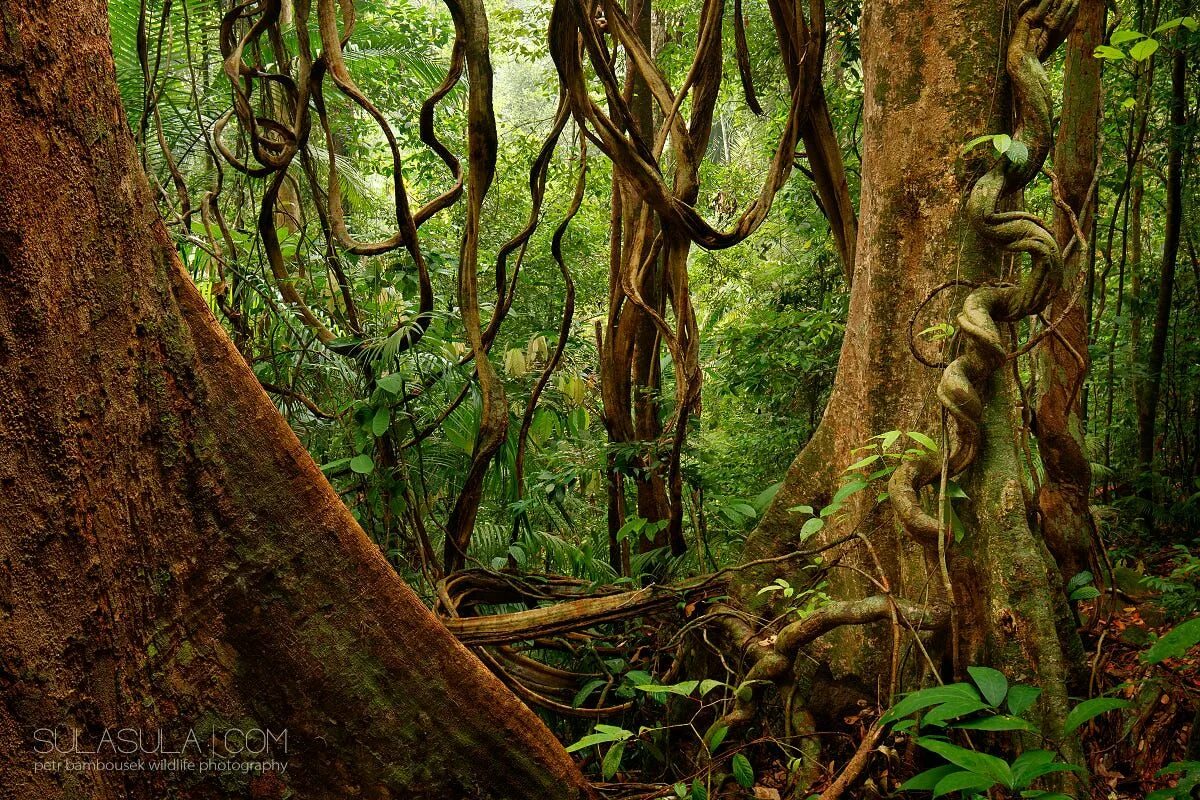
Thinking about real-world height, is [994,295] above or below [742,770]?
above

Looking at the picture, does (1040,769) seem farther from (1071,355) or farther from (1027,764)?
(1071,355)

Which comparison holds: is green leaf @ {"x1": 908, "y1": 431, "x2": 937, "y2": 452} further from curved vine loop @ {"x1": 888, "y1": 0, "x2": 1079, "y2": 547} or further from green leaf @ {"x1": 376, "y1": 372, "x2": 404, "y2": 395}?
green leaf @ {"x1": 376, "y1": 372, "x2": 404, "y2": 395}

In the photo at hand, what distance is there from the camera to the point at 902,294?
1894mm

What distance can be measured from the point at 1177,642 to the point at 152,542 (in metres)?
1.46

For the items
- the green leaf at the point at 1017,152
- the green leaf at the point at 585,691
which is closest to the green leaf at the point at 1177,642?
the green leaf at the point at 1017,152

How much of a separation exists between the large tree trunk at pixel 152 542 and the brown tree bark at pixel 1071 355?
1647 millimetres

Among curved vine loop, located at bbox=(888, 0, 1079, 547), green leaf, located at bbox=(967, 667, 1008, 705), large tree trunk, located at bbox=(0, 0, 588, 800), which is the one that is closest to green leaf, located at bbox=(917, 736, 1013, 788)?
green leaf, located at bbox=(967, 667, 1008, 705)

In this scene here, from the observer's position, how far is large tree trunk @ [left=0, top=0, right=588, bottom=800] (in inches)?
42.3

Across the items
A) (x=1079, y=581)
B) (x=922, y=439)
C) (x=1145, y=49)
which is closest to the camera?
(x=1145, y=49)

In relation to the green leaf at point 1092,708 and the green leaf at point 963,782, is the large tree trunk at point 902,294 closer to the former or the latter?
the green leaf at point 1092,708

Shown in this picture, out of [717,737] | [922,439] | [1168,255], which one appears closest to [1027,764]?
[922,439]

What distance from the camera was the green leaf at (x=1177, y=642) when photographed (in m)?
1.11

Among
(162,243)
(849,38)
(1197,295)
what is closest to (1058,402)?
(849,38)

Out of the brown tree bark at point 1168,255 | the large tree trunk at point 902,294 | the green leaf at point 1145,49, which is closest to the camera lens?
the green leaf at point 1145,49
